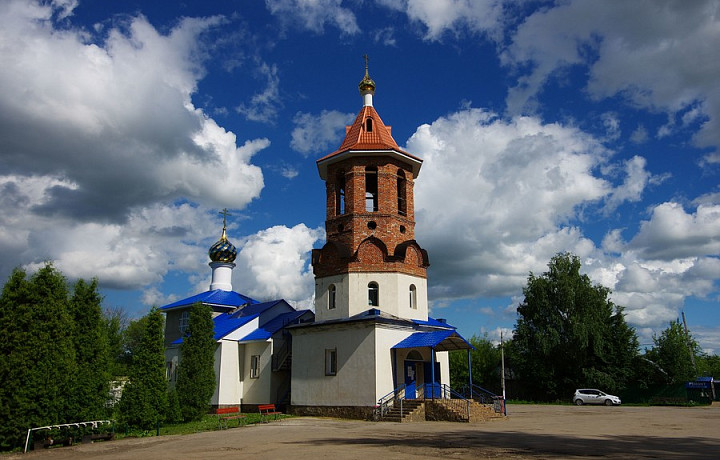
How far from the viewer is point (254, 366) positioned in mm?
25578

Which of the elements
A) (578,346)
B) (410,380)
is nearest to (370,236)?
(410,380)

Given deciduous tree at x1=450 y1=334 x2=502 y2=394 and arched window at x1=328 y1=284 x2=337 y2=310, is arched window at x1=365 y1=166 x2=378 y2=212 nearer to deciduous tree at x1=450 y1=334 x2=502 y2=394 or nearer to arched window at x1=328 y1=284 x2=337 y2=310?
arched window at x1=328 y1=284 x2=337 y2=310

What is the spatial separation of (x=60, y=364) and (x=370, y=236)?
38.8 ft

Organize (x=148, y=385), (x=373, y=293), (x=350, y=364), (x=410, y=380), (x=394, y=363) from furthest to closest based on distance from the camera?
(x=373, y=293) → (x=410, y=380) → (x=350, y=364) → (x=394, y=363) → (x=148, y=385)

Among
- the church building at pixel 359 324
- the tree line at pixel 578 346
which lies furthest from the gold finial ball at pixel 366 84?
the tree line at pixel 578 346

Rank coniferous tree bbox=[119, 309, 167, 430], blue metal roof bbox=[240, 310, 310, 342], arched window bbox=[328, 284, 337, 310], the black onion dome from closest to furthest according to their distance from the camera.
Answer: coniferous tree bbox=[119, 309, 167, 430] < arched window bbox=[328, 284, 337, 310] < blue metal roof bbox=[240, 310, 310, 342] < the black onion dome

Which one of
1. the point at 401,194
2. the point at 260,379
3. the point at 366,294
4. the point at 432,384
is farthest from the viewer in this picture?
the point at 260,379

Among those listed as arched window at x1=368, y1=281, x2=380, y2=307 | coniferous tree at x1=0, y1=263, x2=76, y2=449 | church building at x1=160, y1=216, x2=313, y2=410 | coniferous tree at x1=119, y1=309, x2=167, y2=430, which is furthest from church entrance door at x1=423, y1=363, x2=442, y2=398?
coniferous tree at x1=0, y1=263, x2=76, y2=449

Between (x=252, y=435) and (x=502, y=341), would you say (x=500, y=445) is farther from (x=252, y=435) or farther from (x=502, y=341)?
(x=502, y=341)

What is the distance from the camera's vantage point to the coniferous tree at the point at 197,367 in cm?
2128

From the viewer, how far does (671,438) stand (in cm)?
1302

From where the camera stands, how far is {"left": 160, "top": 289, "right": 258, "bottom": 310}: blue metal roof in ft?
102

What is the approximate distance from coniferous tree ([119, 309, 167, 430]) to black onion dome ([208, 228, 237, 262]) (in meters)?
14.9

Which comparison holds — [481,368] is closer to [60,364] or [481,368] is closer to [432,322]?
[432,322]
